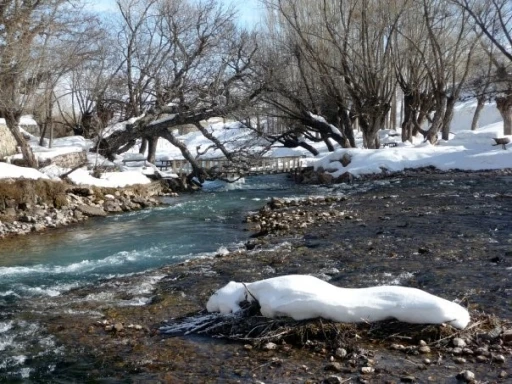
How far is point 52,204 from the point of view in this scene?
15820 mm

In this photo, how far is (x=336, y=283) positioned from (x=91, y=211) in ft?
34.4

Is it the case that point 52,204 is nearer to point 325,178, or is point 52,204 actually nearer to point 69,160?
point 69,160

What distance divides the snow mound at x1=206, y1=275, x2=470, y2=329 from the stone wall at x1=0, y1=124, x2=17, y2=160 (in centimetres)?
1815

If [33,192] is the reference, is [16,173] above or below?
above

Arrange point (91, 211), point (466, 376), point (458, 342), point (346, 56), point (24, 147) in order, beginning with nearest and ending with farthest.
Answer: point (466, 376) < point (458, 342) < point (91, 211) < point (24, 147) < point (346, 56)

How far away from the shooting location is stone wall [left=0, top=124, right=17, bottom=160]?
21344 mm

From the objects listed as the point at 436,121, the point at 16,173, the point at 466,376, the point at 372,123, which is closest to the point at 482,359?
the point at 466,376

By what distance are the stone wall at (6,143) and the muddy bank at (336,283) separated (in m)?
12.2

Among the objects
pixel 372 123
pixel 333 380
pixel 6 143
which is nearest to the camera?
pixel 333 380

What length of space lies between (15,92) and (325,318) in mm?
17505

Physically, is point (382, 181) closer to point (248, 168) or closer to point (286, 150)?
point (248, 168)

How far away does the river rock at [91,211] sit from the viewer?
16.0m

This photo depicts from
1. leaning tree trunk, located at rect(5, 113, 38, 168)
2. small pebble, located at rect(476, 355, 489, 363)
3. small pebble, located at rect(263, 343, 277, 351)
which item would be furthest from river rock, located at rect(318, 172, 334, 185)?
small pebble, located at rect(476, 355, 489, 363)

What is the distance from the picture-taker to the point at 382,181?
69.4 feet
